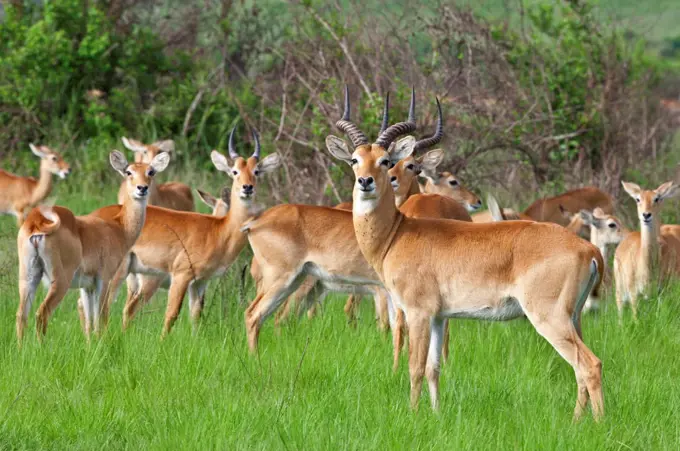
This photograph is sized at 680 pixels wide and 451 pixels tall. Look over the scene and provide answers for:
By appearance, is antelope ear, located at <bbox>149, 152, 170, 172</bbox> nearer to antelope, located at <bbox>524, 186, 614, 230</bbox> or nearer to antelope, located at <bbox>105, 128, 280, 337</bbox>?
antelope, located at <bbox>105, 128, 280, 337</bbox>

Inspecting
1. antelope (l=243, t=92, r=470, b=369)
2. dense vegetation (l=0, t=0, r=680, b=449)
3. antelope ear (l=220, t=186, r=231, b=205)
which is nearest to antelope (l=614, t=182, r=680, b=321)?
dense vegetation (l=0, t=0, r=680, b=449)

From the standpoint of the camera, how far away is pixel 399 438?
5.19 m

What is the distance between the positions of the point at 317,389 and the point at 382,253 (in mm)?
913

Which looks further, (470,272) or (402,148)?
(402,148)

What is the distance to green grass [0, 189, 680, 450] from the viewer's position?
5242 mm

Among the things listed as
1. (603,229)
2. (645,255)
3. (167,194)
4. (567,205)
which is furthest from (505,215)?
(167,194)

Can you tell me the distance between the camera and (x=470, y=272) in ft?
20.4

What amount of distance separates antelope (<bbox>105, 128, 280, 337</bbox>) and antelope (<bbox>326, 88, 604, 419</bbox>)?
2362 mm

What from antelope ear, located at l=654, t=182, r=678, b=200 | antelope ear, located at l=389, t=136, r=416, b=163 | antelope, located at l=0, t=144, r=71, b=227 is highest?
antelope ear, located at l=389, t=136, r=416, b=163

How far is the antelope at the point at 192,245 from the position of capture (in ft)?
28.8

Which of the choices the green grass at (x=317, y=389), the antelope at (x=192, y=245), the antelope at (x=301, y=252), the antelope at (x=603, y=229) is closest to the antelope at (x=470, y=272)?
the green grass at (x=317, y=389)

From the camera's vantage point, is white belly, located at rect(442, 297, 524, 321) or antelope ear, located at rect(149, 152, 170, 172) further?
antelope ear, located at rect(149, 152, 170, 172)

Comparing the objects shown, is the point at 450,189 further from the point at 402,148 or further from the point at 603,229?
the point at 402,148

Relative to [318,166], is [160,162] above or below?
above
